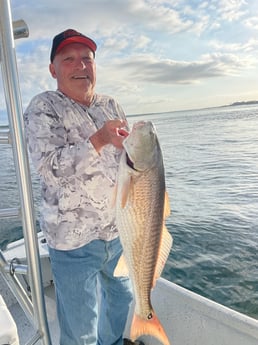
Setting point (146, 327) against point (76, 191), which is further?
point (76, 191)

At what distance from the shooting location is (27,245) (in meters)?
1.75

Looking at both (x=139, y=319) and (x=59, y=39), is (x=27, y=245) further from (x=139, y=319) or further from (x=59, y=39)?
(x=59, y=39)

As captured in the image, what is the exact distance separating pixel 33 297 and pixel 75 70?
4.07ft

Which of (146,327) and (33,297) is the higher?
(33,297)

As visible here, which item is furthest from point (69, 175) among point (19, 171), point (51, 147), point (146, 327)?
point (146, 327)

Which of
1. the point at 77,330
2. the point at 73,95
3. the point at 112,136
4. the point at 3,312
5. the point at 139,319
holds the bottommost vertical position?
the point at 77,330

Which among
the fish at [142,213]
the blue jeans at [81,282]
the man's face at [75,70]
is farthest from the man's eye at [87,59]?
the blue jeans at [81,282]

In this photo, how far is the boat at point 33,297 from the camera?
1.53 metres

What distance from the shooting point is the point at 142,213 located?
1.65 m

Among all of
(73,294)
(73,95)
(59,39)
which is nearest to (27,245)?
(73,294)

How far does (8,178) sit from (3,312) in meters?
13.3

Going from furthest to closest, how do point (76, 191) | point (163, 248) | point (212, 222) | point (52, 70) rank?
1. point (212, 222)
2. point (52, 70)
3. point (76, 191)
4. point (163, 248)

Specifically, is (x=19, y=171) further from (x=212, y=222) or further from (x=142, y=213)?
(x=212, y=222)

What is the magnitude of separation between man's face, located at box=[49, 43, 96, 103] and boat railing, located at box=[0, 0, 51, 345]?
0.46 metres
